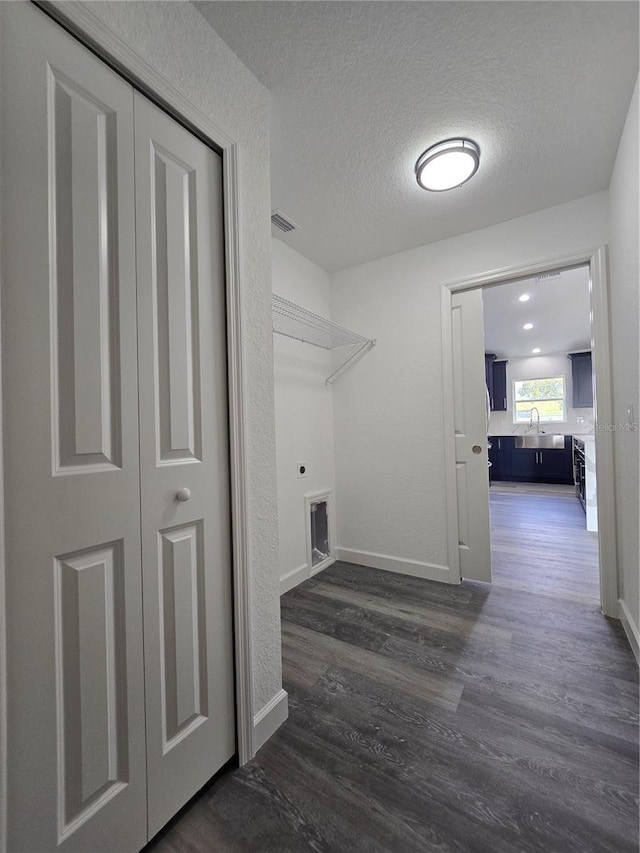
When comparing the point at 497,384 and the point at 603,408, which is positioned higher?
the point at 497,384

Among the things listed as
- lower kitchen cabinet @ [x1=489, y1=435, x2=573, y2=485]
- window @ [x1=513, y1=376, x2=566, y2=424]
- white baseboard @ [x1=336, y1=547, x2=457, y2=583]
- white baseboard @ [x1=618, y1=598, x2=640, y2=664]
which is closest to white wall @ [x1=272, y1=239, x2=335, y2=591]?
white baseboard @ [x1=336, y1=547, x2=457, y2=583]

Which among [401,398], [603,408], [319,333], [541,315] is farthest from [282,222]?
[541,315]

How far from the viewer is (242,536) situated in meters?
1.16

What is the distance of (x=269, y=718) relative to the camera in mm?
1249

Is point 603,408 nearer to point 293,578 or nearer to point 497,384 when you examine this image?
point 293,578

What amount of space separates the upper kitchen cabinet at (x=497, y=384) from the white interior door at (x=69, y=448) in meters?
7.42

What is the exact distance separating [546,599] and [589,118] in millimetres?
2606

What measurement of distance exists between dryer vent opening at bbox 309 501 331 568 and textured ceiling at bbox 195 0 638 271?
7.03 feet

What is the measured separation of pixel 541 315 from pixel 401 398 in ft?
11.4

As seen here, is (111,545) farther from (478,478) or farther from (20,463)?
(478,478)

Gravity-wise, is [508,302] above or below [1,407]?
above

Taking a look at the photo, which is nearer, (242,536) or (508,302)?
(242,536)

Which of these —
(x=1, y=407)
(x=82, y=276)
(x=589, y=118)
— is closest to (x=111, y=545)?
(x=1, y=407)

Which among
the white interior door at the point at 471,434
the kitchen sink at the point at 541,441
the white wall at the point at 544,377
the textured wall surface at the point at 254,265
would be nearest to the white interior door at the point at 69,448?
the textured wall surface at the point at 254,265
